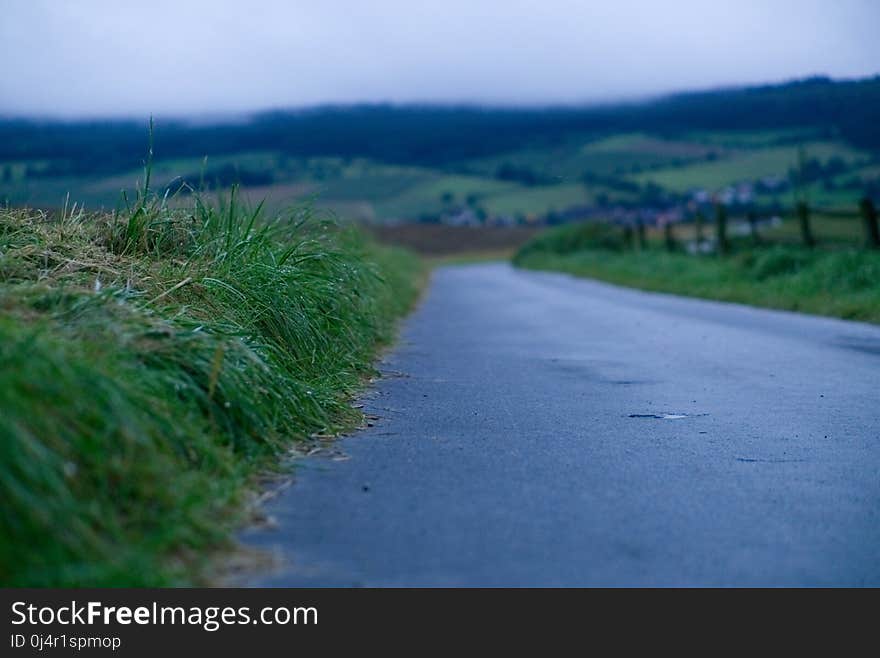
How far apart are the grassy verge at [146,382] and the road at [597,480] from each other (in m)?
0.29

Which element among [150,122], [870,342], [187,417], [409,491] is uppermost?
[150,122]

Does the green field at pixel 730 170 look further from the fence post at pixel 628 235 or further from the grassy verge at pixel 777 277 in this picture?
the grassy verge at pixel 777 277

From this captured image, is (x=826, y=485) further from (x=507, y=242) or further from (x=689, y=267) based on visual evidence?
(x=507, y=242)

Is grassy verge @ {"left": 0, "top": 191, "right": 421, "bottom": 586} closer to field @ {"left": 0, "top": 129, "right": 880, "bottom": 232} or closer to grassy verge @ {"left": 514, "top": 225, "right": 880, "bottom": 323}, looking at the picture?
grassy verge @ {"left": 514, "top": 225, "right": 880, "bottom": 323}

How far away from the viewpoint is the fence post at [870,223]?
18.7 m

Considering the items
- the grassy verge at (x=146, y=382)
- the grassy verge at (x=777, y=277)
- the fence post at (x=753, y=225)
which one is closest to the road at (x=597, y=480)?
the grassy verge at (x=146, y=382)

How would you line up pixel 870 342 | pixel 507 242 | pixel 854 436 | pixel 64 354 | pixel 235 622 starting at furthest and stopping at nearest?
pixel 507 242 < pixel 870 342 < pixel 854 436 < pixel 64 354 < pixel 235 622

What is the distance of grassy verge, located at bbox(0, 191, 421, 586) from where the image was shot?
3225 mm

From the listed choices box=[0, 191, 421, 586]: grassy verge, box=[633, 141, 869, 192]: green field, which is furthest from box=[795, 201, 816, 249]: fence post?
box=[633, 141, 869, 192]: green field

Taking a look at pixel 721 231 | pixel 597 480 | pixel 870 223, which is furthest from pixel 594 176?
pixel 597 480

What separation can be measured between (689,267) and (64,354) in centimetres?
2301

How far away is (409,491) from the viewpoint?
14.6ft

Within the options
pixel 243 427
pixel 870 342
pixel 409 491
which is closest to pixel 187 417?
pixel 243 427

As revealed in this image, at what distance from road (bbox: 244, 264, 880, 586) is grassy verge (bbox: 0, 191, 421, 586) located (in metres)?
0.29
